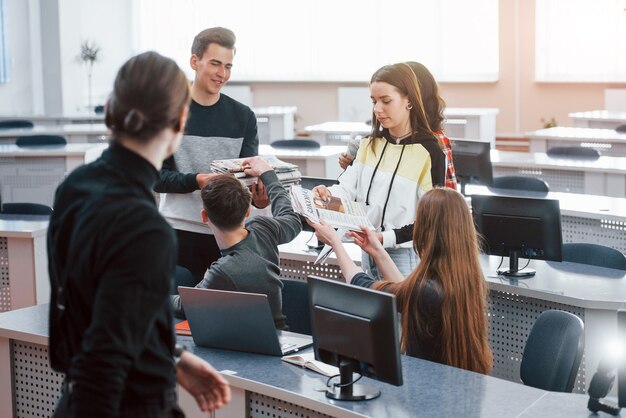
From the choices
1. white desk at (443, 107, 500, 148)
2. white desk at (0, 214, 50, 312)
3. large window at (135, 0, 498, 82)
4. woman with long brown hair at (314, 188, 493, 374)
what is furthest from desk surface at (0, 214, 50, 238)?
large window at (135, 0, 498, 82)

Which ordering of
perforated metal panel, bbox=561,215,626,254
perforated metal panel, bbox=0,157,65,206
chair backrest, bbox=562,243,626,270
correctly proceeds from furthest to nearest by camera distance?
perforated metal panel, bbox=0,157,65,206
perforated metal panel, bbox=561,215,626,254
chair backrest, bbox=562,243,626,270

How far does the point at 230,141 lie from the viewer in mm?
3824

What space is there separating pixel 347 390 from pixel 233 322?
495 mm

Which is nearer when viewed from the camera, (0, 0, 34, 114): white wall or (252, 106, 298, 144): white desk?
(252, 106, 298, 144): white desk

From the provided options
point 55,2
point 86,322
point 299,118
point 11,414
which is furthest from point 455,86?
point 86,322

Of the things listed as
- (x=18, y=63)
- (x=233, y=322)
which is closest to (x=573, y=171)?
(x=233, y=322)

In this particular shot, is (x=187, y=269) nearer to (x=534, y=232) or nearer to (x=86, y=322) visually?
(x=534, y=232)

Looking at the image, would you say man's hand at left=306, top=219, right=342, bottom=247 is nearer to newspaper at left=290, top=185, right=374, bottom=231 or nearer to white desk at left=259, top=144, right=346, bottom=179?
newspaper at left=290, top=185, right=374, bottom=231

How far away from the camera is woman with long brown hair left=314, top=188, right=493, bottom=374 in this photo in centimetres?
293

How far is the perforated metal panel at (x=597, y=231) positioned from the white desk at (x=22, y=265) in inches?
119

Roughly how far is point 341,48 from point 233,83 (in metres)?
1.82

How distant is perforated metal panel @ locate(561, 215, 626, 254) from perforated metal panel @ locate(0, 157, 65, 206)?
15.9 feet

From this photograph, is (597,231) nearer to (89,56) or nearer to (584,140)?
(584,140)

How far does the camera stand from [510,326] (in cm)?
418
